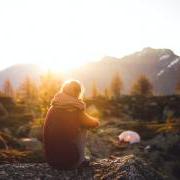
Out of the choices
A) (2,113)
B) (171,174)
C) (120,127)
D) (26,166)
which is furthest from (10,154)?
(2,113)

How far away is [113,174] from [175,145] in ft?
92.6

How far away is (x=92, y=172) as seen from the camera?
10523 mm

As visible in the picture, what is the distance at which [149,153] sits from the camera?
36.1 metres

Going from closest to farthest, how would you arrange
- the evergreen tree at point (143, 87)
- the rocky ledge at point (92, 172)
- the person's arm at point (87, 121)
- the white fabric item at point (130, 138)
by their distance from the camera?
the rocky ledge at point (92, 172)
the person's arm at point (87, 121)
the white fabric item at point (130, 138)
the evergreen tree at point (143, 87)

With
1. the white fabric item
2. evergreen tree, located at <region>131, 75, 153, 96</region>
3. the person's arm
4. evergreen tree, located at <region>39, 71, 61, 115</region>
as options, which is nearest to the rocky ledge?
the person's arm

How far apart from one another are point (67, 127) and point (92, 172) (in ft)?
4.55

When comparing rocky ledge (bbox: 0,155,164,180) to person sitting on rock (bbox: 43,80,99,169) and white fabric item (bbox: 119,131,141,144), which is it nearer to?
person sitting on rock (bbox: 43,80,99,169)

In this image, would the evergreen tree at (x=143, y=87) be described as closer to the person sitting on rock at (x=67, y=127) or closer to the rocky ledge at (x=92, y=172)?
the rocky ledge at (x=92, y=172)

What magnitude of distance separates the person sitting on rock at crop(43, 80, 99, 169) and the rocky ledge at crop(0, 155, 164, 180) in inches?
10.7

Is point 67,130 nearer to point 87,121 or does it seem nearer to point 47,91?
point 87,121

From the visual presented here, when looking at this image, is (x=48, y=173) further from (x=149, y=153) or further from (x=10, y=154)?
(x=149, y=153)

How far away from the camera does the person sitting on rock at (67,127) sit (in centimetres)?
1039

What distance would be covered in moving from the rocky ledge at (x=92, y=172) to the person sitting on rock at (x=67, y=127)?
27 centimetres

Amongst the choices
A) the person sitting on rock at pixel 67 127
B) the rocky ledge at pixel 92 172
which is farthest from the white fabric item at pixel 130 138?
the person sitting on rock at pixel 67 127
